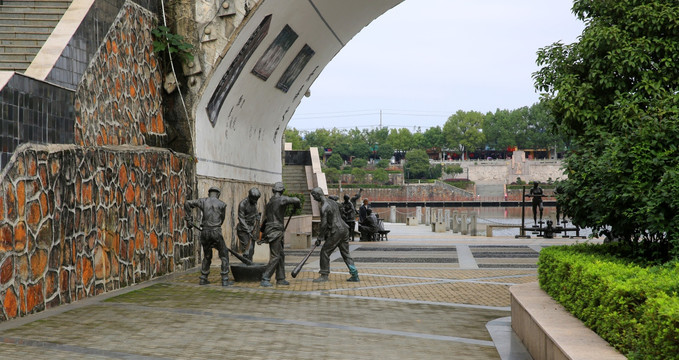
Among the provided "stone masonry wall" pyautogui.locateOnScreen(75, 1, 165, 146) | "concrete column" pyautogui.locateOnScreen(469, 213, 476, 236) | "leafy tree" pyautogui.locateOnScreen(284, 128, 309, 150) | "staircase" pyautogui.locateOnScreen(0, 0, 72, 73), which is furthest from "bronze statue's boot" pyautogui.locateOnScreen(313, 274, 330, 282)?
"leafy tree" pyautogui.locateOnScreen(284, 128, 309, 150)

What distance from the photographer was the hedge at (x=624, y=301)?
486cm

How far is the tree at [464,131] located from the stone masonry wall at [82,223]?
11985 centimetres

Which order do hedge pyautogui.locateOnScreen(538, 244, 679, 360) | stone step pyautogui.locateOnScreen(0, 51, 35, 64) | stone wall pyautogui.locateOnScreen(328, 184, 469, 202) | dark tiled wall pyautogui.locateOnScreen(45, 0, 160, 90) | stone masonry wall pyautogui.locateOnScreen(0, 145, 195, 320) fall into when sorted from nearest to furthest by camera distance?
1. hedge pyautogui.locateOnScreen(538, 244, 679, 360)
2. stone masonry wall pyautogui.locateOnScreen(0, 145, 195, 320)
3. dark tiled wall pyautogui.locateOnScreen(45, 0, 160, 90)
4. stone step pyautogui.locateOnScreen(0, 51, 35, 64)
5. stone wall pyautogui.locateOnScreen(328, 184, 469, 202)

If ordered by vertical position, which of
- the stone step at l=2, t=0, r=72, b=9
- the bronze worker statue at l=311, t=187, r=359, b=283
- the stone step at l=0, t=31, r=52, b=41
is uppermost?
the stone step at l=2, t=0, r=72, b=9

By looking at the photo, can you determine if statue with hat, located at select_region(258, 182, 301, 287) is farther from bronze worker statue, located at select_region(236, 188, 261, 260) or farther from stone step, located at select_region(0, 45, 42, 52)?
stone step, located at select_region(0, 45, 42, 52)

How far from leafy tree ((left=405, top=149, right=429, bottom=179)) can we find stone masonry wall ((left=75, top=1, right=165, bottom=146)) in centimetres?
10109

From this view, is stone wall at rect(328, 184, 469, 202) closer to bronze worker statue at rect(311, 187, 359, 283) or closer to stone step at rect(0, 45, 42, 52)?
bronze worker statue at rect(311, 187, 359, 283)

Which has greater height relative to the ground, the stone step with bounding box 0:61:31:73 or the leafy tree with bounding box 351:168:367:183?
the stone step with bounding box 0:61:31:73

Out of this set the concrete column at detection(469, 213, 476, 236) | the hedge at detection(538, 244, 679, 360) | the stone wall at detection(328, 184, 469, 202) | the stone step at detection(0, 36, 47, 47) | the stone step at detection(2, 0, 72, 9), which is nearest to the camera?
the hedge at detection(538, 244, 679, 360)

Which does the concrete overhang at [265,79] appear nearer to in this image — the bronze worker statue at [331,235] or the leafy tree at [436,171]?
the bronze worker statue at [331,235]

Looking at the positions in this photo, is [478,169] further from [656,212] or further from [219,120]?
[656,212]

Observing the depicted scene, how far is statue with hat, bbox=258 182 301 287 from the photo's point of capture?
14.4 meters

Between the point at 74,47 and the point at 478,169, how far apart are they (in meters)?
112

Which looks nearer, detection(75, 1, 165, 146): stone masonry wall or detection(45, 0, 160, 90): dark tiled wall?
detection(45, 0, 160, 90): dark tiled wall
